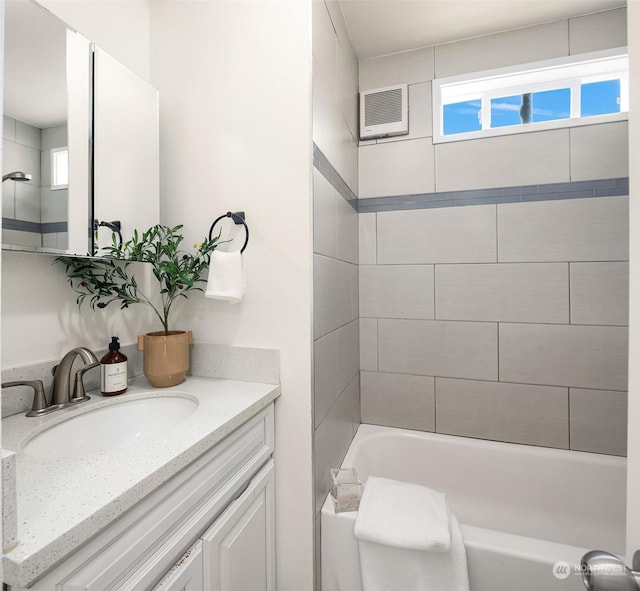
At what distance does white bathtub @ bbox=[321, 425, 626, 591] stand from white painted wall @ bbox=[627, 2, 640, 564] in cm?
70

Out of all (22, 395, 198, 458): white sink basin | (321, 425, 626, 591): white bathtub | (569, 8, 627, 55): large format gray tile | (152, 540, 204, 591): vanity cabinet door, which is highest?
(569, 8, 627, 55): large format gray tile

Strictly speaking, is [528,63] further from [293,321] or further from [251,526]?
[251,526]

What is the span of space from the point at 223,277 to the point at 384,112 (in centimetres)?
141

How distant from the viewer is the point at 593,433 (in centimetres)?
176

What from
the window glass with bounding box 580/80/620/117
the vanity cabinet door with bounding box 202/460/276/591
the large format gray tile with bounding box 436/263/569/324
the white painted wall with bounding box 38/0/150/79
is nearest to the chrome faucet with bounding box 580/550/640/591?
the vanity cabinet door with bounding box 202/460/276/591

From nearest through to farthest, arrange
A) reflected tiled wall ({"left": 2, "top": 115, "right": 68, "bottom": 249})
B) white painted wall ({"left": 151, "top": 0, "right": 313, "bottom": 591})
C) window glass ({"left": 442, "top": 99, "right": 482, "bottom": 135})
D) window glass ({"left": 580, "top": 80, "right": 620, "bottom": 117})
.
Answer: reflected tiled wall ({"left": 2, "top": 115, "right": 68, "bottom": 249}) < white painted wall ({"left": 151, "top": 0, "right": 313, "bottom": 591}) < window glass ({"left": 580, "top": 80, "right": 620, "bottom": 117}) < window glass ({"left": 442, "top": 99, "right": 482, "bottom": 135})

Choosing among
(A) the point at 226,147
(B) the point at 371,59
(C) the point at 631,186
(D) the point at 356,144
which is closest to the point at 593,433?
(C) the point at 631,186

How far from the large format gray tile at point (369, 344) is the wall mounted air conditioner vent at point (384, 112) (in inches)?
41.9

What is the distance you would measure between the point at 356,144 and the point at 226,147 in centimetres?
95

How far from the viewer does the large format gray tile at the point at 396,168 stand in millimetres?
1995

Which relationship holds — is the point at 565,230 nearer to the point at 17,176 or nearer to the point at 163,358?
the point at 163,358

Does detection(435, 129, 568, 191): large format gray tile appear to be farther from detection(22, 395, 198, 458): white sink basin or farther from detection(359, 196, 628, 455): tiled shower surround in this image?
detection(22, 395, 198, 458): white sink basin

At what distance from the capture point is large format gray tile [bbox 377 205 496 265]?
1899 mm

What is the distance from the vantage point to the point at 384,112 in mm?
2025
